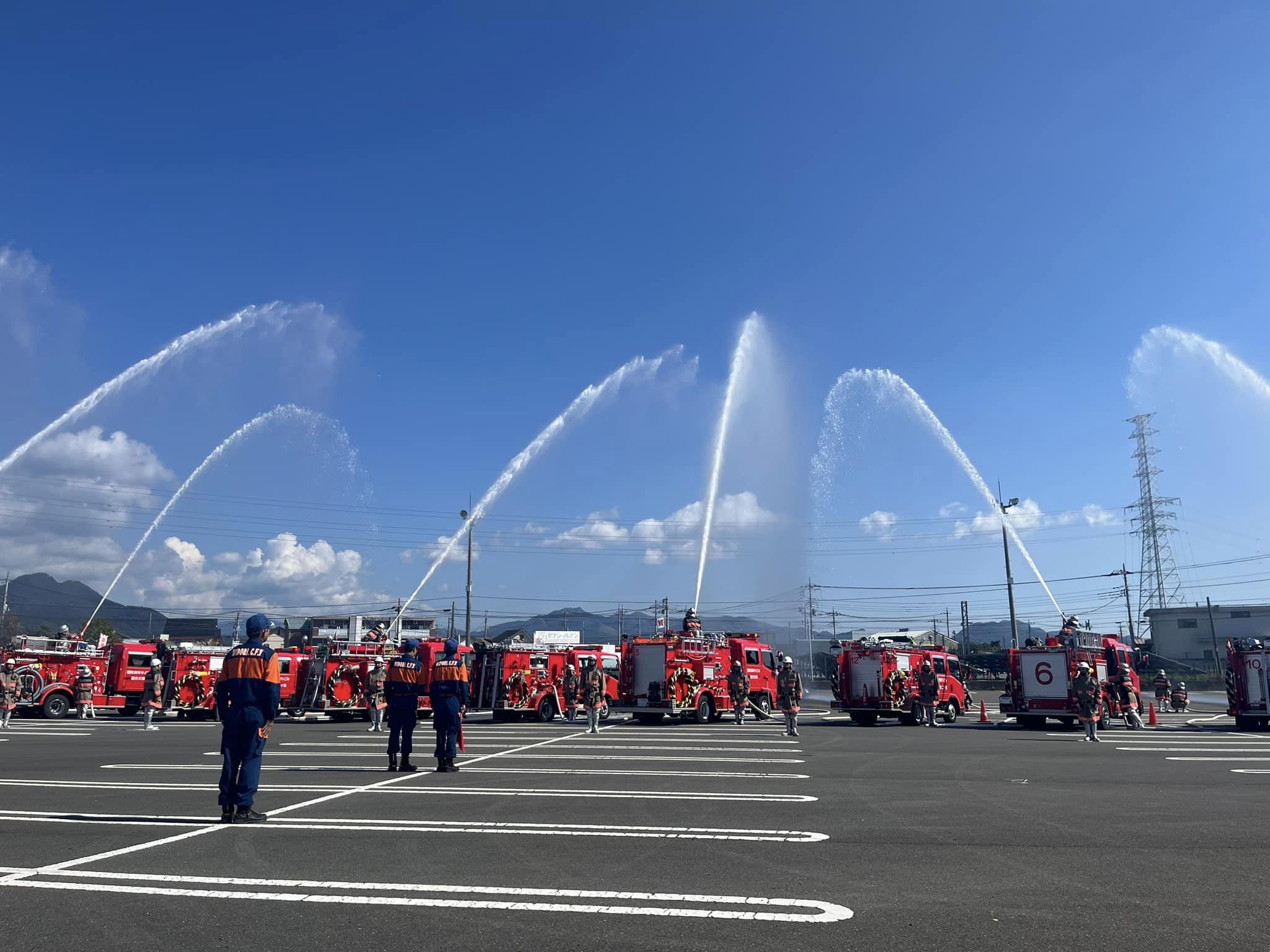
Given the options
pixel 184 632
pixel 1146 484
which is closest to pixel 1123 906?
pixel 1146 484

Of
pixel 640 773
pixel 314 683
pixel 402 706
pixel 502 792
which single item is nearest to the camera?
pixel 502 792

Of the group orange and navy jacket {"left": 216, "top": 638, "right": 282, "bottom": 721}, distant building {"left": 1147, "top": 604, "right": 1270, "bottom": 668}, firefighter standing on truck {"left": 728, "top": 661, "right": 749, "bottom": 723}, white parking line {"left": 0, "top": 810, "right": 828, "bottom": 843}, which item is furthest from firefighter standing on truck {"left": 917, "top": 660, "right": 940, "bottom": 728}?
distant building {"left": 1147, "top": 604, "right": 1270, "bottom": 668}

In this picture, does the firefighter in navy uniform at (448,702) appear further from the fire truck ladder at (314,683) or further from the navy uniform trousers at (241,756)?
the fire truck ladder at (314,683)

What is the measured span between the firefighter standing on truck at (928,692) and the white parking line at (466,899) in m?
22.8

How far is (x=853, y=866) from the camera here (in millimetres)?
7133

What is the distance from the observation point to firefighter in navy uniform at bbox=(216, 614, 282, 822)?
9070mm

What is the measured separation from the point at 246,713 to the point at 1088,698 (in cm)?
1958

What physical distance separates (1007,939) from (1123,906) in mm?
1287

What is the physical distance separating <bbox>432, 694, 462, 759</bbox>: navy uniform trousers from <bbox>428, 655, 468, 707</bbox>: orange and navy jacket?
0.26 ft

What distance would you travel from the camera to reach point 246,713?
30.4ft

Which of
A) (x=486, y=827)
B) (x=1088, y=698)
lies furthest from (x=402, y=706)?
(x=1088, y=698)

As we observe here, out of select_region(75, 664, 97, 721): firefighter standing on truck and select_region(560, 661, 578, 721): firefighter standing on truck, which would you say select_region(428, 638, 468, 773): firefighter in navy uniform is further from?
select_region(75, 664, 97, 721): firefighter standing on truck

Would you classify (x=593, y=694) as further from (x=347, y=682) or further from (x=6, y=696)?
(x=6, y=696)

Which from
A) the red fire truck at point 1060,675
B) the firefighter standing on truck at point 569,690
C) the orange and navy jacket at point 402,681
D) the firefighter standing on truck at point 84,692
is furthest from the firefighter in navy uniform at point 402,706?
the firefighter standing on truck at point 84,692
